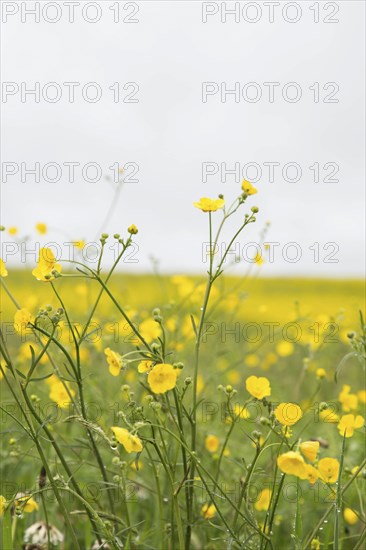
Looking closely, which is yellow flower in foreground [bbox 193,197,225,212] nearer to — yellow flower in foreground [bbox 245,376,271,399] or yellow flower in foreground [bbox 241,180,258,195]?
yellow flower in foreground [bbox 241,180,258,195]

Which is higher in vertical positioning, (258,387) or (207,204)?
(207,204)

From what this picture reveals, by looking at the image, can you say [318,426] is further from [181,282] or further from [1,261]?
[1,261]

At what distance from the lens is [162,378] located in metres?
1.34

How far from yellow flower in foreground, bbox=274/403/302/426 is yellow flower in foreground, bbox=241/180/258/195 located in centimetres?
52

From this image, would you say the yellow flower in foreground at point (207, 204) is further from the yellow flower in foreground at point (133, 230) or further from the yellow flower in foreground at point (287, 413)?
the yellow flower in foreground at point (287, 413)

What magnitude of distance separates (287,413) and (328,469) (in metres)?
0.29

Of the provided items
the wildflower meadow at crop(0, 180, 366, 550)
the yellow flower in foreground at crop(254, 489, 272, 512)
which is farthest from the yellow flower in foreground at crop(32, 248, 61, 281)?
the yellow flower in foreground at crop(254, 489, 272, 512)

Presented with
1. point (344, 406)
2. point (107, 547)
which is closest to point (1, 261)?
point (107, 547)

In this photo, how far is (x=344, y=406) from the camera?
2.13 m

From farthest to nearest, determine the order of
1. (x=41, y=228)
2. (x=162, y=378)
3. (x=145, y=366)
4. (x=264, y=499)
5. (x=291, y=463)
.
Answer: (x=41, y=228), (x=264, y=499), (x=145, y=366), (x=162, y=378), (x=291, y=463)

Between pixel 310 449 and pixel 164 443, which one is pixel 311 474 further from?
pixel 164 443

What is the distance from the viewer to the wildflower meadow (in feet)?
4.75

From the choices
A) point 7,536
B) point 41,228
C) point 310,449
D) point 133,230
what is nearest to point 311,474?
point 310,449

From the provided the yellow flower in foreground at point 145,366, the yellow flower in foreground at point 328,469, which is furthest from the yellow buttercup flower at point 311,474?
the yellow flower in foreground at point 145,366
